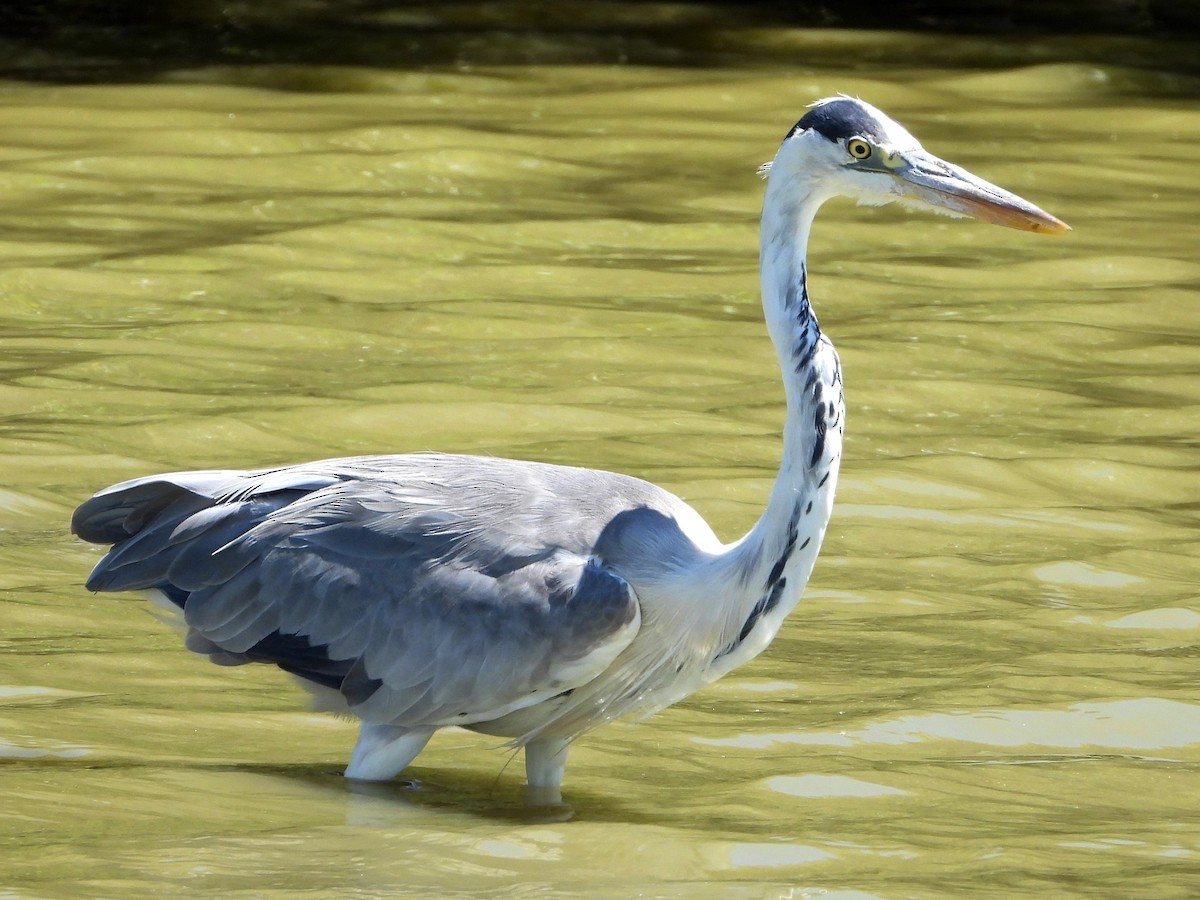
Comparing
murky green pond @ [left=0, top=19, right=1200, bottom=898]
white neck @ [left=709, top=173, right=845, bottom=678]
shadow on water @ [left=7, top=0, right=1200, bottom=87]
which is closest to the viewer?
murky green pond @ [left=0, top=19, right=1200, bottom=898]

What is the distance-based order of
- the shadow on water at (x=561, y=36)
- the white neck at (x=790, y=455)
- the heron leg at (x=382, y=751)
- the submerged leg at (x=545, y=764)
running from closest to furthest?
the white neck at (x=790, y=455) < the heron leg at (x=382, y=751) < the submerged leg at (x=545, y=764) < the shadow on water at (x=561, y=36)

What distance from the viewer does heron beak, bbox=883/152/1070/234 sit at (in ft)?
15.9

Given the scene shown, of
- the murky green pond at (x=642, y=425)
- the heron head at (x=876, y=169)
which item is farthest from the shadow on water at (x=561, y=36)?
the heron head at (x=876, y=169)

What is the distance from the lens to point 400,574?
16.3 feet

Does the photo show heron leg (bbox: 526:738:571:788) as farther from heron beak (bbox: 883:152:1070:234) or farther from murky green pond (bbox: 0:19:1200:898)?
heron beak (bbox: 883:152:1070:234)

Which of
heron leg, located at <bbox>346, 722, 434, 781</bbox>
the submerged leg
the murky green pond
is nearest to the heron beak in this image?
the murky green pond

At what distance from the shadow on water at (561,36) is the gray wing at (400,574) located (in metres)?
8.84

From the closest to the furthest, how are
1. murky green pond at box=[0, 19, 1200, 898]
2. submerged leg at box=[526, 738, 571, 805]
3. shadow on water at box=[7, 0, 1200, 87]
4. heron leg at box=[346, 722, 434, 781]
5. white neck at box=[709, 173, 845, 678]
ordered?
1. murky green pond at box=[0, 19, 1200, 898]
2. white neck at box=[709, 173, 845, 678]
3. heron leg at box=[346, 722, 434, 781]
4. submerged leg at box=[526, 738, 571, 805]
5. shadow on water at box=[7, 0, 1200, 87]

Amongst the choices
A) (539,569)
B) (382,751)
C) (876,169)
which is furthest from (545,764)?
(876,169)

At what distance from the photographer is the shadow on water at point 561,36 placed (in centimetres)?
1432

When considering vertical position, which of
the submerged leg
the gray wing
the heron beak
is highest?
the heron beak

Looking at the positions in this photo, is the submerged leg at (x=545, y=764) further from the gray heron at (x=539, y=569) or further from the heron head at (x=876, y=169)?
the heron head at (x=876, y=169)

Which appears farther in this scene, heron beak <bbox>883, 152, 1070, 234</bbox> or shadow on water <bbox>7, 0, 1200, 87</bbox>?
shadow on water <bbox>7, 0, 1200, 87</bbox>

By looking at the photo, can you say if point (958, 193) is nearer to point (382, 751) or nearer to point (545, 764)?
point (545, 764)
